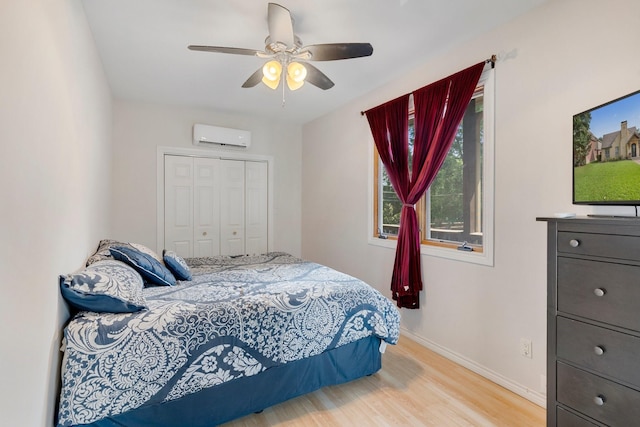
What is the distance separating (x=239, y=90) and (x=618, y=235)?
340 centimetres

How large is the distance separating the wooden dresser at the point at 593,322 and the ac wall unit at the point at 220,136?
374 centimetres

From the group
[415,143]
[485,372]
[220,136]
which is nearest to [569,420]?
[485,372]

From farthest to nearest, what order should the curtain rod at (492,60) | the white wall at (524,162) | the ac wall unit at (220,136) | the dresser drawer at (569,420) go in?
the ac wall unit at (220,136) < the curtain rod at (492,60) < the white wall at (524,162) < the dresser drawer at (569,420)

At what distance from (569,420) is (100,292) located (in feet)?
7.57

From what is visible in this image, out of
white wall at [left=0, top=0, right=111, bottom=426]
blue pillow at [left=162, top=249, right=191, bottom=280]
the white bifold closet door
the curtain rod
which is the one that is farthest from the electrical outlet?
the white bifold closet door

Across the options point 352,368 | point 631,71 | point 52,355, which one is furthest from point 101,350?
point 631,71

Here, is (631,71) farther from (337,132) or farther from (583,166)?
(337,132)

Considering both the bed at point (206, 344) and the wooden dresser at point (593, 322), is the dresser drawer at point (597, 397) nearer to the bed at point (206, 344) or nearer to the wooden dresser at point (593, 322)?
the wooden dresser at point (593, 322)

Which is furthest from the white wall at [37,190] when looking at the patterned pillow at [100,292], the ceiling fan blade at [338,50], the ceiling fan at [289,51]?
the ceiling fan blade at [338,50]

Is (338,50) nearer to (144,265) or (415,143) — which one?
(415,143)

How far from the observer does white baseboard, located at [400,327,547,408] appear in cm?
200

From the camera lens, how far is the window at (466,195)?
2.31 meters

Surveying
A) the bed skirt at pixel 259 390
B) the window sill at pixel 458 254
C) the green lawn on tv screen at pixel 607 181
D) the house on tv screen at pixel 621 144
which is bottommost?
the bed skirt at pixel 259 390

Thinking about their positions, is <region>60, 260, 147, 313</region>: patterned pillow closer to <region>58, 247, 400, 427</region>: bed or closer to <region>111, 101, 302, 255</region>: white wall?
<region>58, 247, 400, 427</region>: bed
